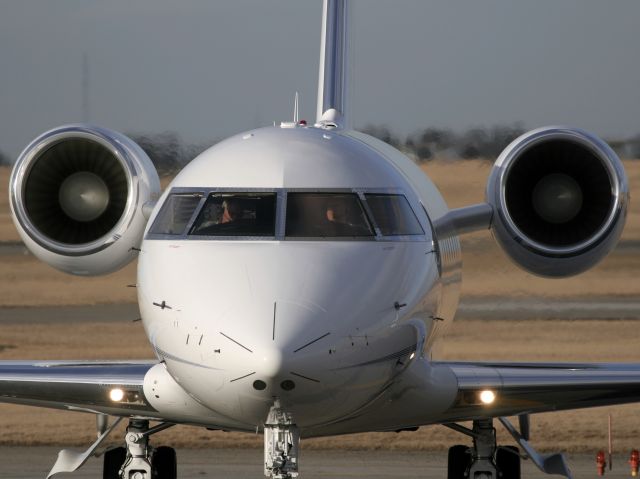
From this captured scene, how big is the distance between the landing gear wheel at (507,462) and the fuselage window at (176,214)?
15.3ft

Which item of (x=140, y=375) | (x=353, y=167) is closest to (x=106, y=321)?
(x=140, y=375)

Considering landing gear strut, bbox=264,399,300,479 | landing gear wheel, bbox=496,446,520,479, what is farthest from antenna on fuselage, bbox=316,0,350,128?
landing gear strut, bbox=264,399,300,479

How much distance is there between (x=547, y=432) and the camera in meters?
19.8

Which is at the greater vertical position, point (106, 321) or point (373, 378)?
point (106, 321)

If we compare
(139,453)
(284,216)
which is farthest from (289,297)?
(139,453)

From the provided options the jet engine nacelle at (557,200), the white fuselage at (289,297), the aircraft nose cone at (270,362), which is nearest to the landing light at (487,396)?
A: the white fuselage at (289,297)

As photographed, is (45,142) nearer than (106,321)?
Yes

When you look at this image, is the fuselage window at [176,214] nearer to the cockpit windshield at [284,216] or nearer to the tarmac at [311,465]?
the cockpit windshield at [284,216]

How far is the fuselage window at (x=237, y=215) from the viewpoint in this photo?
412 inches

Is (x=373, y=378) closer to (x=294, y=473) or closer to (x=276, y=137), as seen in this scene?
(x=294, y=473)

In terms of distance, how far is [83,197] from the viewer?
14453mm

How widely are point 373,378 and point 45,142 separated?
17.6 ft

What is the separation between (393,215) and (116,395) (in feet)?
9.61

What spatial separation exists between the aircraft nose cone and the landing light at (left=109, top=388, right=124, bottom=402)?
3.48 meters
